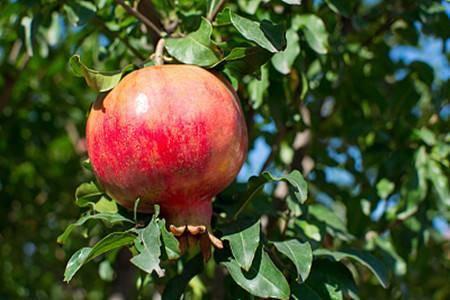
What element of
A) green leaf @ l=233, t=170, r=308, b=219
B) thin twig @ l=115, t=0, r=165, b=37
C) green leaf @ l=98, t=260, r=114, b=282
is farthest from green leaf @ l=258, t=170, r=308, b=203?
green leaf @ l=98, t=260, r=114, b=282

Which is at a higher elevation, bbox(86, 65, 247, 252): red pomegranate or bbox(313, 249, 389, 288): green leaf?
bbox(86, 65, 247, 252): red pomegranate

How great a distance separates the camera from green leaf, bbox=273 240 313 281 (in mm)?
1256

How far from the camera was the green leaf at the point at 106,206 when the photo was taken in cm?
135

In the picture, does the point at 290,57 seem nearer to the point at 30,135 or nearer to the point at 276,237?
the point at 276,237

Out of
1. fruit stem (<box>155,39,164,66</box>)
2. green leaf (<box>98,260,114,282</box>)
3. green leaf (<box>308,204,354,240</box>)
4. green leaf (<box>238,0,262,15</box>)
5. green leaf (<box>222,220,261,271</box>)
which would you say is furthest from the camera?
green leaf (<box>98,260,114,282</box>)

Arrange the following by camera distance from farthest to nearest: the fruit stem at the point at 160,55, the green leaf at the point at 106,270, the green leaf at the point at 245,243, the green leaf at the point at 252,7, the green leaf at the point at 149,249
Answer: the green leaf at the point at 106,270
the green leaf at the point at 252,7
the fruit stem at the point at 160,55
the green leaf at the point at 245,243
the green leaf at the point at 149,249

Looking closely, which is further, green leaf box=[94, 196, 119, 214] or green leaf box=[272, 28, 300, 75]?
green leaf box=[272, 28, 300, 75]

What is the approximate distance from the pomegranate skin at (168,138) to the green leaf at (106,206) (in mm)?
106

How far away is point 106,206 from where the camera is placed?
4.47ft

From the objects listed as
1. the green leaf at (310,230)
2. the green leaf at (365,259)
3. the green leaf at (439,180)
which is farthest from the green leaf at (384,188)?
the green leaf at (365,259)

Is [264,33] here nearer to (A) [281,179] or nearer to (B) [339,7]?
(A) [281,179]

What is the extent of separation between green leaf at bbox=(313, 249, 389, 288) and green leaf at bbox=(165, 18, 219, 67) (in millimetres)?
433

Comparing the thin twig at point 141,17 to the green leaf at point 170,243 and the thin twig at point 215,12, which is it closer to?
the thin twig at point 215,12

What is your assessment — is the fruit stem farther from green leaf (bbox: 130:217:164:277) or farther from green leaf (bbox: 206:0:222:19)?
green leaf (bbox: 130:217:164:277)
